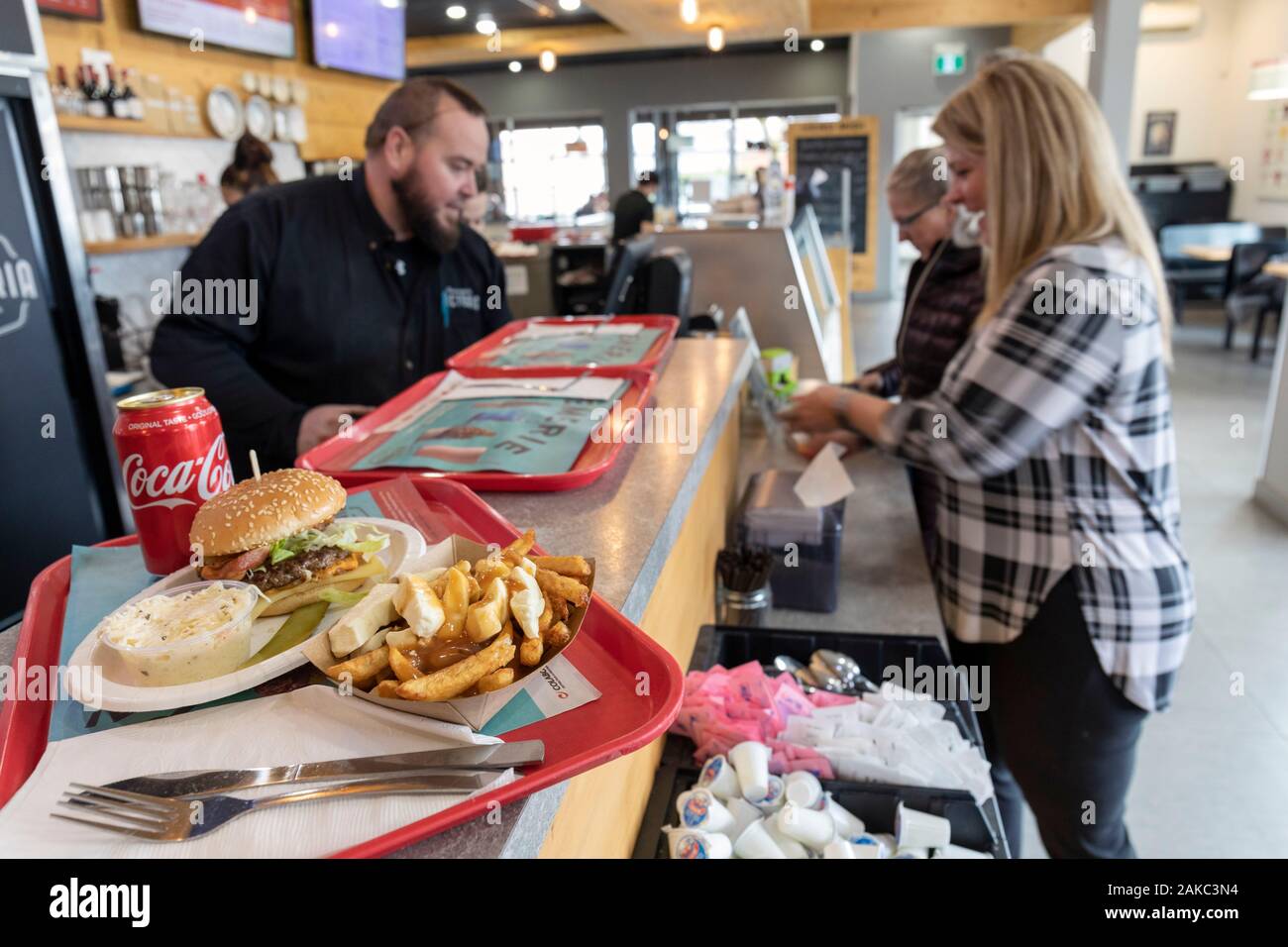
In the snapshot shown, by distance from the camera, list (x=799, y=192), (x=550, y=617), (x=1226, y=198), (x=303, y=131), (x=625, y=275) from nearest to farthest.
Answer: (x=550, y=617)
(x=625, y=275)
(x=303, y=131)
(x=799, y=192)
(x=1226, y=198)

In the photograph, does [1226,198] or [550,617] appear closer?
[550,617]

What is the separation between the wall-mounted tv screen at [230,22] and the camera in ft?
16.4

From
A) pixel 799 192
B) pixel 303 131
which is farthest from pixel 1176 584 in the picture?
pixel 799 192

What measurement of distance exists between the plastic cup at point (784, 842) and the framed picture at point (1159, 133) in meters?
14.6

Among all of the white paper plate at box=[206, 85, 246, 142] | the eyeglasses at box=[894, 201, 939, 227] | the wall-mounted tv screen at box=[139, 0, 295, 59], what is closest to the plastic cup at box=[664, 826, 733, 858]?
the eyeglasses at box=[894, 201, 939, 227]

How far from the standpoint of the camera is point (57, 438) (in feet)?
7.77

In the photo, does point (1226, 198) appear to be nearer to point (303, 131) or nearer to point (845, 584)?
point (303, 131)

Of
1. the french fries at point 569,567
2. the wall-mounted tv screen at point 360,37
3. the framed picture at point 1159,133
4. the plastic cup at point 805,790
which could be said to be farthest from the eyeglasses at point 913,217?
the framed picture at point 1159,133

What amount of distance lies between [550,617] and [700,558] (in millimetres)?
1324

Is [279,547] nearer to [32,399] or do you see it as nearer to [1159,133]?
[32,399]

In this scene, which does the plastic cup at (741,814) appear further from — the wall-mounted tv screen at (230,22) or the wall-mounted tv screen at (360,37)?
the wall-mounted tv screen at (360,37)

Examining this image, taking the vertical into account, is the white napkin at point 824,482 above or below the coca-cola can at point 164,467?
below

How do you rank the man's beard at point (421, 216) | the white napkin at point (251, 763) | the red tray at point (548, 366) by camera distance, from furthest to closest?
the man's beard at point (421, 216) < the red tray at point (548, 366) < the white napkin at point (251, 763)

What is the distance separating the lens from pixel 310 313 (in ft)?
7.38
